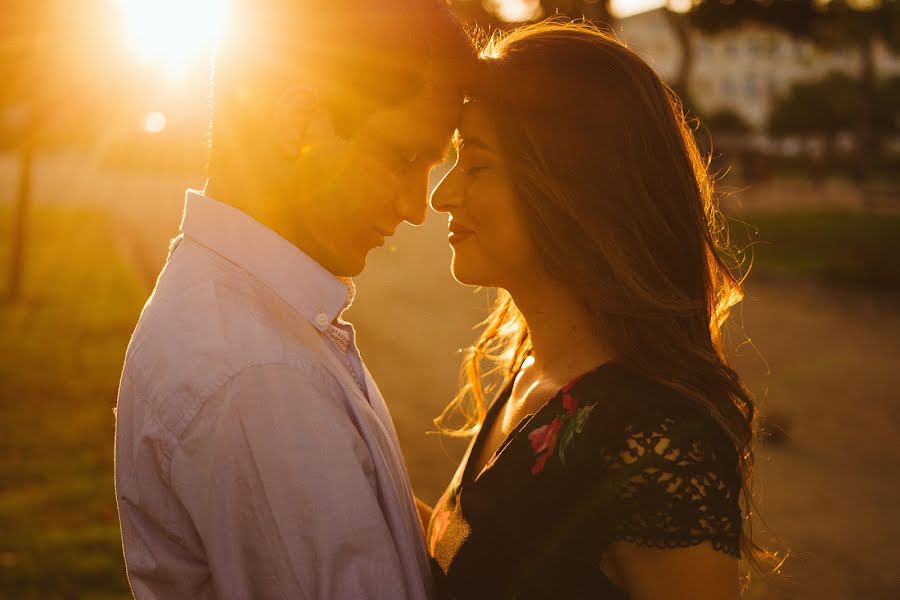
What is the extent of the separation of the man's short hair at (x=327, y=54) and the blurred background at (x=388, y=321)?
5.9 inches

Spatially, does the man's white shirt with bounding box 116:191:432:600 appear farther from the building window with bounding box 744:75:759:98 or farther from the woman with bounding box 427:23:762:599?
the building window with bounding box 744:75:759:98

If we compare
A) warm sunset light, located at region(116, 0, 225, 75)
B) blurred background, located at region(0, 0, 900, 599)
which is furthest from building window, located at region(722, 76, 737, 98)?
warm sunset light, located at region(116, 0, 225, 75)

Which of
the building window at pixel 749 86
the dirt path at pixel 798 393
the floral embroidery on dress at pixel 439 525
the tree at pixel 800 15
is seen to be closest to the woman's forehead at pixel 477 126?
the floral embroidery on dress at pixel 439 525

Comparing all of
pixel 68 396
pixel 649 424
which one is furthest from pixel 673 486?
pixel 68 396

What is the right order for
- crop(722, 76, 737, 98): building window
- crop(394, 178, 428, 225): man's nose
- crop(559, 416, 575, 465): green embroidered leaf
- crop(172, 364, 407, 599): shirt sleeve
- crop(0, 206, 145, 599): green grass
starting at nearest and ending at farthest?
1. crop(172, 364, 407, 599): shirt sleeve
2. crop(559, 416, 575, 465): green embroidered leaf
3. crop(394, 178, 428, 225): man's nose
4. crop(0, 206, 145, 599): green grass
5. crop(722, 76, 737, 98): building window

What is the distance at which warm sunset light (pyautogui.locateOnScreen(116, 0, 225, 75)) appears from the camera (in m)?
2.38

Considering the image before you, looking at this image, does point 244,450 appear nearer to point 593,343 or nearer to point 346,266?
point 346,266

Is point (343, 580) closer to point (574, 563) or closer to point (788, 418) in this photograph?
point (574, 563)

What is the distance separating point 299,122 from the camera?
207 centimetres

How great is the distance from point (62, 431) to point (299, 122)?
5900 millimetres

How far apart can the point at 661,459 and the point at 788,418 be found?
675 centimetres

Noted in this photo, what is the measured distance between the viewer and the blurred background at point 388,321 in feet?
17.8

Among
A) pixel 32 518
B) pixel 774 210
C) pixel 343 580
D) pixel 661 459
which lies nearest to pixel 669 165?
pixel 661 459

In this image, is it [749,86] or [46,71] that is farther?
[749,86]
